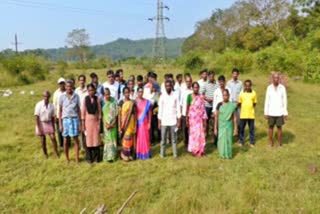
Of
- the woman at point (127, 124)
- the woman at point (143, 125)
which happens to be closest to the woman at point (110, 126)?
the woman at point (127, 124)

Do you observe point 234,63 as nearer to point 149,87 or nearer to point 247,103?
point 247,103

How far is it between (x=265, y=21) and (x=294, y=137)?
3037 centimetres

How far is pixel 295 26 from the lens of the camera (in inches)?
1444

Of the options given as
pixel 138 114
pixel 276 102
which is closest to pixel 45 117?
pixel 138 114

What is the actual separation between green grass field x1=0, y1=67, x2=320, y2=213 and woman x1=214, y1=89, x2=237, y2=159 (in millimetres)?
213

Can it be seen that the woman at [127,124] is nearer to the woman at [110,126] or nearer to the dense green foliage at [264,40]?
the woman at [110,126]

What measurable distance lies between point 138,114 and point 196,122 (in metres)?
1.15

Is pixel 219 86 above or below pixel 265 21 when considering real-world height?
below

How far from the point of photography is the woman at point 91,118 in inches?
260

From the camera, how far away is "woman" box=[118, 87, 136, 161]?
267 inches

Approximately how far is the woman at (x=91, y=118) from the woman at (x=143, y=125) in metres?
0.77

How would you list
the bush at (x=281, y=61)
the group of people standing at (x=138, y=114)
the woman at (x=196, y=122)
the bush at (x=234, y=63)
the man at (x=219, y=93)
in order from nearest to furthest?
the group of people standing at (x=138, y=114) < the woman at (x=196, y=122) < the man at (x=219, y=93) < the bush at (x=281, y=61) < the bush at (x=234, y=63)

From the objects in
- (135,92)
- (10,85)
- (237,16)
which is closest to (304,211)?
(135,92)

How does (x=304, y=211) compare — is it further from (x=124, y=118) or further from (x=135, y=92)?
(x=135, y=92)
